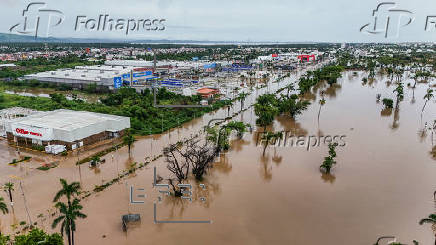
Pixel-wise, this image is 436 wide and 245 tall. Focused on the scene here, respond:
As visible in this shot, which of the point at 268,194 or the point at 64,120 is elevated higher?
the point at 64,120

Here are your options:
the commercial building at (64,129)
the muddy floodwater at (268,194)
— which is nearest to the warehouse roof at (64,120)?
the commercial building at (64,129)

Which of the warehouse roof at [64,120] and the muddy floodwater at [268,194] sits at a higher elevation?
the warehouse roof at [64,120]

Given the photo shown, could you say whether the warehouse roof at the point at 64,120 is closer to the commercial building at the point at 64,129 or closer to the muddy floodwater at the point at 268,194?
the commercial building at the point at 64,129

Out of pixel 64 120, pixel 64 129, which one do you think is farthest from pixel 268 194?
pixel 64 120

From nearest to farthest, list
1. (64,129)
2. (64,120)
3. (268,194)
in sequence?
1. (268,194)
2. (64,129)
3. (64,120)

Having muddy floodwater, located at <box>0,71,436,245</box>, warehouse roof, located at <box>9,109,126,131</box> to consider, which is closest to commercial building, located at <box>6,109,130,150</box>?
warehouse roof, located at <box>9,109,126,131</box>

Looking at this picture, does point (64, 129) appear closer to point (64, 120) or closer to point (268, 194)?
point (64, 120)

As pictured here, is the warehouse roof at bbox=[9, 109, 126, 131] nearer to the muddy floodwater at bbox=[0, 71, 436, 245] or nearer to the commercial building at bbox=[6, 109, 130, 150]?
the commercial building at bbox=[6, 109, 130, 150]
